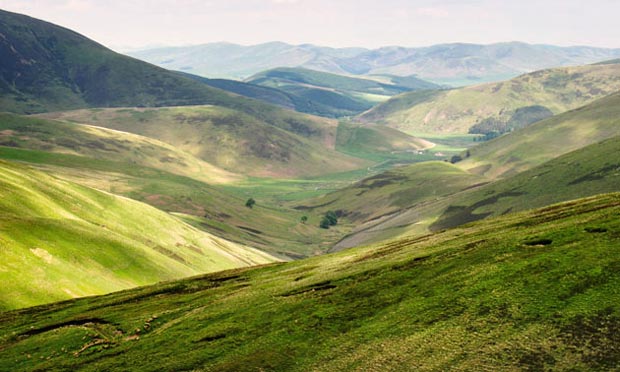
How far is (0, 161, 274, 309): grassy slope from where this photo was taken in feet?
292

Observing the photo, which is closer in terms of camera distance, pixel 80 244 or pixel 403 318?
pixel 403 318

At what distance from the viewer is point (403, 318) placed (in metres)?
46.6

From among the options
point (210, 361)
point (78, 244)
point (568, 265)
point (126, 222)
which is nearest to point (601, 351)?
point (568, 265)

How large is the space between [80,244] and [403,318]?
80.0 meters

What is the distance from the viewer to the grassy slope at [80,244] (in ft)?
292

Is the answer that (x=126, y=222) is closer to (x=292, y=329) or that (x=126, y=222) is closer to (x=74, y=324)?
(x=74, y=324)

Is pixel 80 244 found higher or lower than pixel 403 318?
lower

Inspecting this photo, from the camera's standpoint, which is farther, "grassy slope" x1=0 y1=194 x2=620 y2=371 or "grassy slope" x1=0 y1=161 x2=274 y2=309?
"grassy slope" x1=0 y1=161 x2=274 y2=309

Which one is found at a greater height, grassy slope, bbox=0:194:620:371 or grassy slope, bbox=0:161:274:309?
grassy slope, bbox=0:194:620:371

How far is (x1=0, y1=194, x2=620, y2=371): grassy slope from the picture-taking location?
39.1 meters

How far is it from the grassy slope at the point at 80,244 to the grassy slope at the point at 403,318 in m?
17.5

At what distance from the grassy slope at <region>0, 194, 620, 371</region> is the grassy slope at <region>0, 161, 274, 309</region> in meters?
17.5

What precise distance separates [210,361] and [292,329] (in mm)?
7653

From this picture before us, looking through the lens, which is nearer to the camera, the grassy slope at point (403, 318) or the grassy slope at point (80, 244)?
the grassy slope at point (403, 318)
